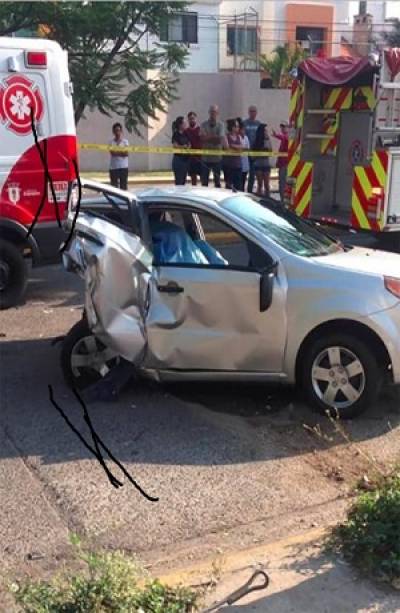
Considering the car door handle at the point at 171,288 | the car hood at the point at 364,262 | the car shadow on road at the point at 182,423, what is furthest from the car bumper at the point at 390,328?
the car door handle at the point at 171,288

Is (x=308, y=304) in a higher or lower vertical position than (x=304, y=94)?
lower

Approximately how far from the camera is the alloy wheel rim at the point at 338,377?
17.7ft

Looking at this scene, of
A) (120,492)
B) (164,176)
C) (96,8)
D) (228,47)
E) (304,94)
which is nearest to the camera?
(120,492)

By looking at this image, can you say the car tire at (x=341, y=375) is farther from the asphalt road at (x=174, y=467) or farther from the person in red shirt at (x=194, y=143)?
the person in red shirt at (x=194, y=143)

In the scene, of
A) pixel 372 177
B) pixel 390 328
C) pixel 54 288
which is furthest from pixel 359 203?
pixel 390 328

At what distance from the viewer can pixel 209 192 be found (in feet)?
19.9

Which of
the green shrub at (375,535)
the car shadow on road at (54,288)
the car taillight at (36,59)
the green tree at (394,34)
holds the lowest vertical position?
the car shadow on road at (54,288)

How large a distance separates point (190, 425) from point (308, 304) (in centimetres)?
117

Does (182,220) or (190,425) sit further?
(182,220)

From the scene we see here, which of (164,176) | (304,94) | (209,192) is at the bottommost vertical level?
(164,176)

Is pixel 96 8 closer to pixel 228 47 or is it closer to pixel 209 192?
pixel 209 192

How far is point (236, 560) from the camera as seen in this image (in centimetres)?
360

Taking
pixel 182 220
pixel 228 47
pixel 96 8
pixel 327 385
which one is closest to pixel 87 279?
pixel 182 220

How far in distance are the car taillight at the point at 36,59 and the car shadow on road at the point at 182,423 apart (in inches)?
138
